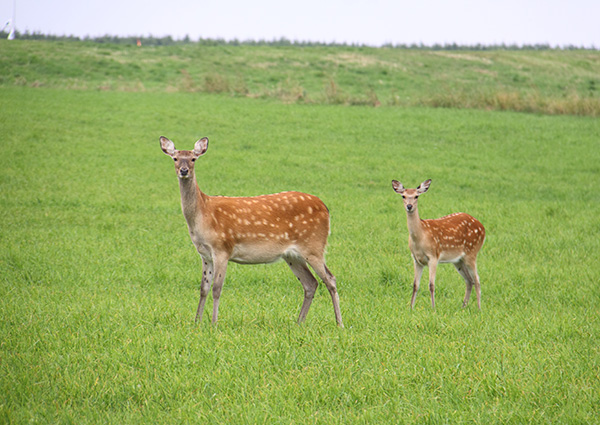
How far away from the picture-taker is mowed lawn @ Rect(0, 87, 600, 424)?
5086 mm

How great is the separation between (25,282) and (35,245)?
2058 mm

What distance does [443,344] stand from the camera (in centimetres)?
620

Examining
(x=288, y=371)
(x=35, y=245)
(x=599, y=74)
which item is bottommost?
(x=35, y=245)

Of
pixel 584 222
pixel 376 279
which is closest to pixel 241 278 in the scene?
pixel 376 279

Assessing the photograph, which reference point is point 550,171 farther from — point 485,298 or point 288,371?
point 288,371

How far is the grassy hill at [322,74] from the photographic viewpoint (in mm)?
30500

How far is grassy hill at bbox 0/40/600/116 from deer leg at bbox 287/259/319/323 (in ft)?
76.9

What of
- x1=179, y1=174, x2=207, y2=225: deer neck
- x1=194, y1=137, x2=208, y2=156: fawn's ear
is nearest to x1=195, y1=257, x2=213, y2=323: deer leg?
x1=179, y1=174, x2=207, y2=225: deer neck

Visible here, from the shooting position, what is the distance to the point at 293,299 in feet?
27.4

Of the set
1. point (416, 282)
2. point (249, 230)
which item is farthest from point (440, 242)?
point (249, 230)

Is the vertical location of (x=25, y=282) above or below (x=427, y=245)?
below

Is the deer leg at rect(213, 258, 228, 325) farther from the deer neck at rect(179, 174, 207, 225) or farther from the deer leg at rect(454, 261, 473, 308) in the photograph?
Answer: the deer leg at rect(454, 261, 473, 308)

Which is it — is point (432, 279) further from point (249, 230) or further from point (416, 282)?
point (249, 230)

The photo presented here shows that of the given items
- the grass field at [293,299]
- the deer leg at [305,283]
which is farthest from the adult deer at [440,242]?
the deer leg at [305,283]
